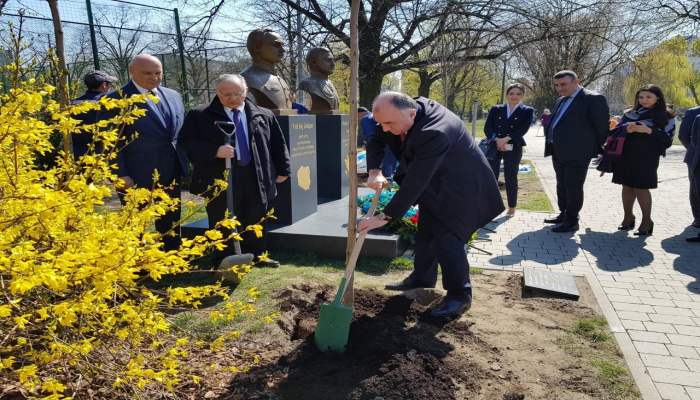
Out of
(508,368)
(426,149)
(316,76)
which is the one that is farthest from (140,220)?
(316,76)

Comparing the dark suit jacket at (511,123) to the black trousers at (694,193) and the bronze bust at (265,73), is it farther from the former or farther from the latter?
the bronze bust at (265,73)

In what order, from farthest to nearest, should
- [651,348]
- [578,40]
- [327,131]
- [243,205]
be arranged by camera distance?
[578,40] → [327,131] → [243,205] → [651,348]

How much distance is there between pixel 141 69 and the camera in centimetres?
420

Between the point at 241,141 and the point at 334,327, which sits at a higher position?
the point at 241,141

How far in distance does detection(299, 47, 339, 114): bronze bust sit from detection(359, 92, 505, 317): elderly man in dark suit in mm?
3729

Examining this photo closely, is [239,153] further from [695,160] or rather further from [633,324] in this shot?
[695,160]

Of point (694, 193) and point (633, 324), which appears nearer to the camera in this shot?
point (633, 324)

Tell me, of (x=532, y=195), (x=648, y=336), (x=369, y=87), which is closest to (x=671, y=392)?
(x=648, y=336)

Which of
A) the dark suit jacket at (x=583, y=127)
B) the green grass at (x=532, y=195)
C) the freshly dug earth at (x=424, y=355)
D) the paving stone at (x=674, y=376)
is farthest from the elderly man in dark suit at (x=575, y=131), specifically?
the paving stone at (x=674, y=376)

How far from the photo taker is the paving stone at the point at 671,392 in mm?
2629

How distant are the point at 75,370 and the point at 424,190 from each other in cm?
242

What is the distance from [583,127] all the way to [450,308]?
3.63 metres

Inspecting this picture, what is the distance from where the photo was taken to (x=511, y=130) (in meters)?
7.04

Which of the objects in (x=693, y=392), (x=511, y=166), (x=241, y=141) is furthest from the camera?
(x=511, y=166)
